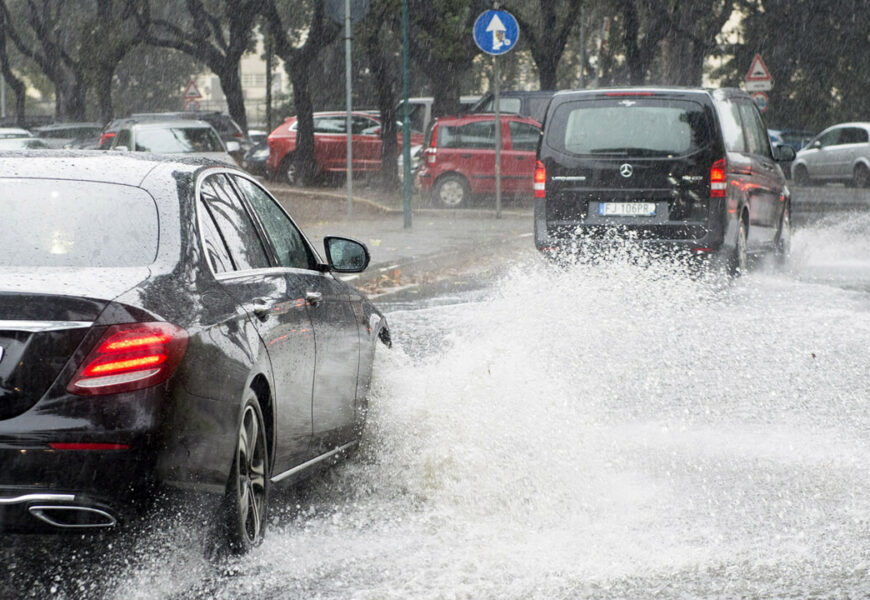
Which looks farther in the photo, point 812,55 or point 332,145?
point 812,55


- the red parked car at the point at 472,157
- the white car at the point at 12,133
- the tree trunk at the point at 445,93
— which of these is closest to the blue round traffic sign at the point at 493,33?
the red parked car at the point at 472,157

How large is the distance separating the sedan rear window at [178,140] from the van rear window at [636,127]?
11.2 m

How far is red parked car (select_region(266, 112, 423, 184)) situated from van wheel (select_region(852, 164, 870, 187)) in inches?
501

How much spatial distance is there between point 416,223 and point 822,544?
695 inches

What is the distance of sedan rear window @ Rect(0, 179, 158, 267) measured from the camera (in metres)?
4.36

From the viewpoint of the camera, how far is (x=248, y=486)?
4590 mm

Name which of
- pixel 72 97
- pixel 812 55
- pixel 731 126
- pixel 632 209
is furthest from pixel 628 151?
pixel 812 55

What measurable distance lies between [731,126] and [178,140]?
12.0m

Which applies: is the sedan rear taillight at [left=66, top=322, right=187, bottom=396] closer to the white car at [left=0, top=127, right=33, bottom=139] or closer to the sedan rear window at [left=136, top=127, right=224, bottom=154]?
the sedan rear window at [left=136, top=127, right=224, bottom=154]

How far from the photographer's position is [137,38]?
126ft

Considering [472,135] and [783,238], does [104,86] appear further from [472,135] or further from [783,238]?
[783,238]

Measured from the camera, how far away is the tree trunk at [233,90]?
3769 cm

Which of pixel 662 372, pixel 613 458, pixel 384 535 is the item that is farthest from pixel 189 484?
pixel 662 372

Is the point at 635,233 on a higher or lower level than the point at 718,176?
lower
